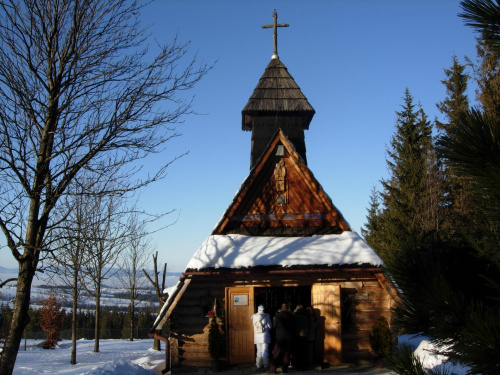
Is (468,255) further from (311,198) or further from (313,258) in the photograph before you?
(311,198)

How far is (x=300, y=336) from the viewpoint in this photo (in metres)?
11.6

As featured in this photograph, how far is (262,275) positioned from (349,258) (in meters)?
2.36

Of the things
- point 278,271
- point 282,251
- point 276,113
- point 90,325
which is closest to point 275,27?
point 276,113

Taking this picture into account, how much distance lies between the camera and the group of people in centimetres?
1142

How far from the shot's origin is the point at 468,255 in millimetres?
3090

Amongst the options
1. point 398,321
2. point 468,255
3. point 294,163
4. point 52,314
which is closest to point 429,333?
point 398,321

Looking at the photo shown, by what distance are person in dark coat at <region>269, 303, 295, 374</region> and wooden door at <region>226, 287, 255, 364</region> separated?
1.06 m

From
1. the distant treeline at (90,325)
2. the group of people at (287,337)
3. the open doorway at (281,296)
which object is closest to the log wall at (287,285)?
the group of people at (287,337)

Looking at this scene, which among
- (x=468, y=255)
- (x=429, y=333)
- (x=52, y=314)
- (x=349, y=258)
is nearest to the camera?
(x=429, y=333)

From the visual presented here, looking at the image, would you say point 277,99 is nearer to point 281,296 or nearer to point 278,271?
point 281,296

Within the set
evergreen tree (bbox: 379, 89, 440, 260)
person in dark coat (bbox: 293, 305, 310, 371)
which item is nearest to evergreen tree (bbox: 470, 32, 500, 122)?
evergreen tree (bbox: 379, 89, 440, 260)

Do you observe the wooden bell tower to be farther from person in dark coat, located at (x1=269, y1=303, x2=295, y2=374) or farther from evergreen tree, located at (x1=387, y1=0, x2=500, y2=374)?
evergreen tree, located at (x1=387, y1=0, x2=500, y2=374)

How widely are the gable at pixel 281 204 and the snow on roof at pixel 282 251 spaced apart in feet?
1.22

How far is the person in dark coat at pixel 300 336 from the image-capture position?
11.6 m
